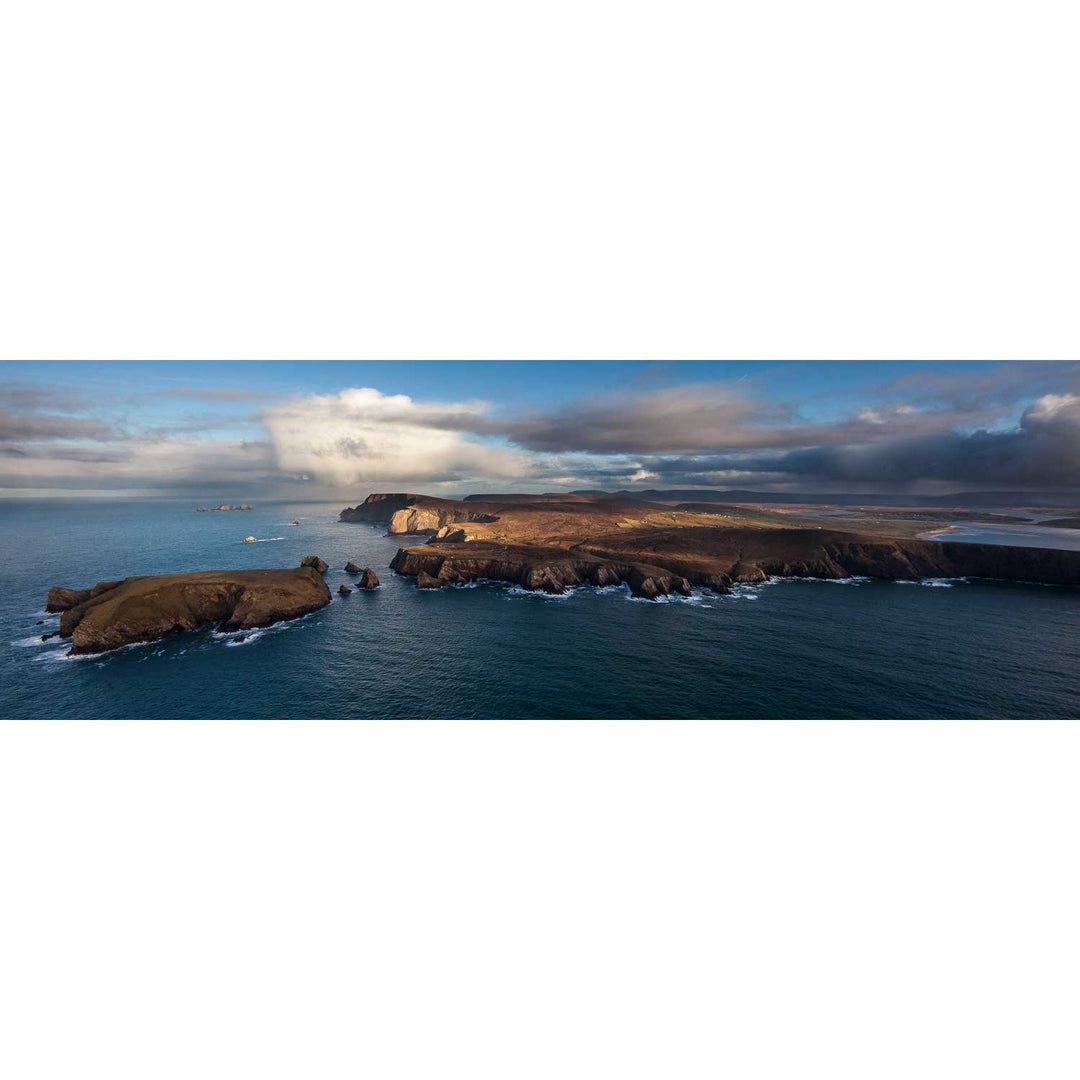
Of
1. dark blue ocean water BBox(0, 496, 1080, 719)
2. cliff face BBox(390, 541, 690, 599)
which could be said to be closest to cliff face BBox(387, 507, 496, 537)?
cliff face BBox(390, 541, 690, 599)

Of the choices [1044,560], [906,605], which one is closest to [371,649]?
[906,605]

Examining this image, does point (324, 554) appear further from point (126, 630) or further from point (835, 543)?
point (835, 543)

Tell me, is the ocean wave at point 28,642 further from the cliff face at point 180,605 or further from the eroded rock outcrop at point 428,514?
the eroded rock outcrop at point 428,514

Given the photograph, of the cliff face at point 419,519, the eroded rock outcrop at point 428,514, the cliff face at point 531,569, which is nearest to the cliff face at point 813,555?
the cliff face at point 531,569

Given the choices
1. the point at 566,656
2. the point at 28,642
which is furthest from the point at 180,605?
the point at 566,656

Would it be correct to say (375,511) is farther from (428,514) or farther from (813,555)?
(813,555)

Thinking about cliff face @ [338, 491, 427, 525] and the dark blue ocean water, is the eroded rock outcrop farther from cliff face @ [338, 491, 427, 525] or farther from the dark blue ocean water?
the dark blue ocean water
